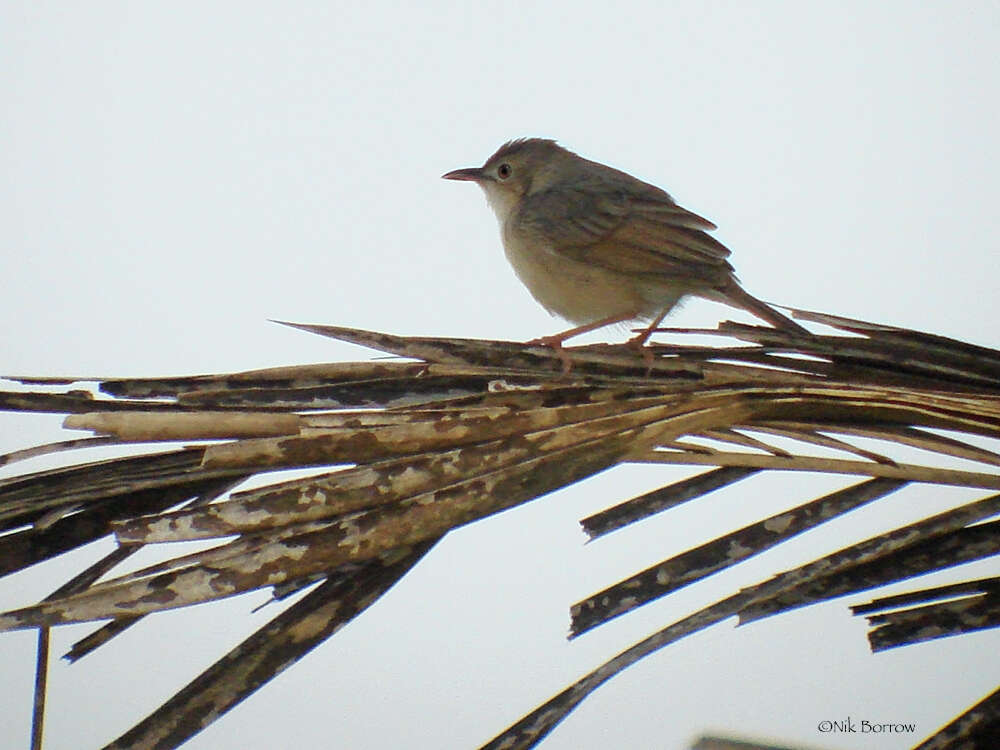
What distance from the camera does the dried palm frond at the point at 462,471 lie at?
5.54 ft

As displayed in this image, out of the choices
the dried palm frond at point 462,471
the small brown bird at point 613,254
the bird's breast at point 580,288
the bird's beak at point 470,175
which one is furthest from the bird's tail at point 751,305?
the bird's beak at point 470,175

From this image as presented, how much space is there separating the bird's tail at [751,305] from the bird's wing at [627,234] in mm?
52

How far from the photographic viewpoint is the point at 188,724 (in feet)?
5.45

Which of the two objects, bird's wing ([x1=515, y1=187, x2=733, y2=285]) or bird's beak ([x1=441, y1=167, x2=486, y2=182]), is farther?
bird's beak ([x1=441, y1=167, x2=486, y2=182])

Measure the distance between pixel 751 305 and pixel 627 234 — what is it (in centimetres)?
54

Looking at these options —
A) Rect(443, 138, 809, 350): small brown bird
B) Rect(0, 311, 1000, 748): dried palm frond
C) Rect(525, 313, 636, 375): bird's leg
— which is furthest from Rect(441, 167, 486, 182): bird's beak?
Rect(0, 311, 1000, 748): dried palm frond

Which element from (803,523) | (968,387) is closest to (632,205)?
(968,387)

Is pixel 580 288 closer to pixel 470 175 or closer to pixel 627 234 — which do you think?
pixel 627 234

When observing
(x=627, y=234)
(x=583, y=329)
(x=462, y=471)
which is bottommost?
(x=462, y=471)

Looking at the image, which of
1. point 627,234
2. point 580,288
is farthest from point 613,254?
point 580,288

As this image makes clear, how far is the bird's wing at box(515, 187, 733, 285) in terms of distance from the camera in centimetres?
383

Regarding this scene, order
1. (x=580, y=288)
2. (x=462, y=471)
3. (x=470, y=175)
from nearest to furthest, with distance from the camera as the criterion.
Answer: (x=462, y=471) → (x=580, y=288) → (x=470, y=175)

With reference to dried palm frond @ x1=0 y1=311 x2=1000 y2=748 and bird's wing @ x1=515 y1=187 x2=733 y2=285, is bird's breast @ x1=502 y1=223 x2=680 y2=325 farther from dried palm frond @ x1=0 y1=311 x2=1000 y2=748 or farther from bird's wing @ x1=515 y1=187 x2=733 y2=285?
dried palm frond @ x1=0 y1=311 x2=1000 y2=748

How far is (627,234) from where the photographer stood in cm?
402
